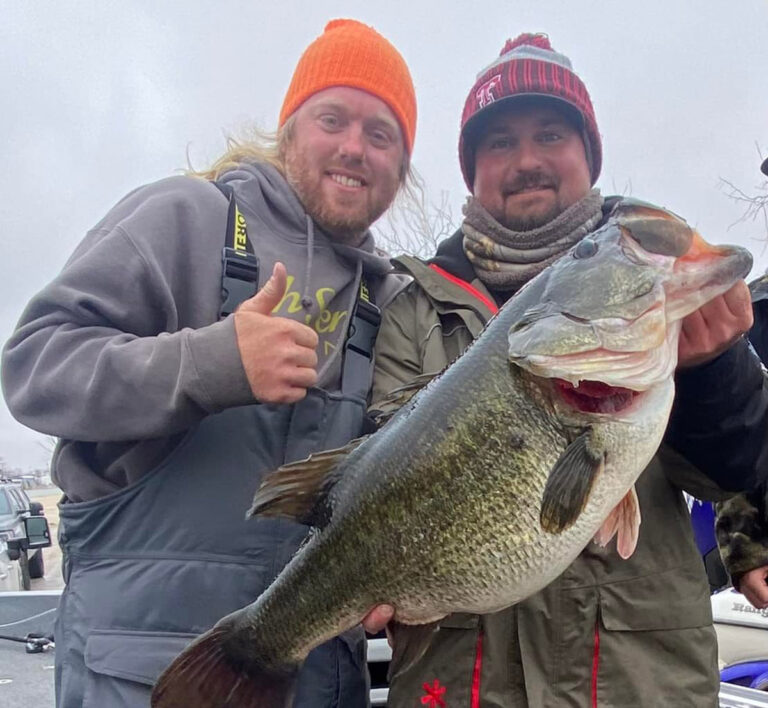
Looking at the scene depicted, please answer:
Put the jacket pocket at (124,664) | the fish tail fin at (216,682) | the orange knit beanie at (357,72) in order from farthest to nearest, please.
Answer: the orange knit beanie at (357,72)
the jacket pocket at (124,664)
the fish tail fin at (216,682)

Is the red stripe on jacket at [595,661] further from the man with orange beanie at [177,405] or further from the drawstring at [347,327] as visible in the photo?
the drawstring at [347,327]

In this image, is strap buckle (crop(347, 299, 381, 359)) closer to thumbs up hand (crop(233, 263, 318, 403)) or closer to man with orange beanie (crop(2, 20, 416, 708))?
man with orange beanie (crop(2, 20, 416, 708))

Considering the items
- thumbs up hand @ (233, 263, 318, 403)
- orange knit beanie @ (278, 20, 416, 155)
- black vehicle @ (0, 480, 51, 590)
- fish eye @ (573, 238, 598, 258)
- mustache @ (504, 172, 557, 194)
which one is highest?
orange knit beanie @ (278, 20, 416, 155)

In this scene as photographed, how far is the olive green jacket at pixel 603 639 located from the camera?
6.86ft

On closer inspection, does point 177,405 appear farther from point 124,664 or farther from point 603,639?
point 603,639

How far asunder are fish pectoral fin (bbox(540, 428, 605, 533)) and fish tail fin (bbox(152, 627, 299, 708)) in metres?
0.92

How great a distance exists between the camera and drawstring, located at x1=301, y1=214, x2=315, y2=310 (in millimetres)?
2686

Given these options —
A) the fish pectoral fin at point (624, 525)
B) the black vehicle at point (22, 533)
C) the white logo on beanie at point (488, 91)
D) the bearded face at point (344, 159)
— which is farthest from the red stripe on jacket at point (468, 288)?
the black vehicle at point (22, 533)

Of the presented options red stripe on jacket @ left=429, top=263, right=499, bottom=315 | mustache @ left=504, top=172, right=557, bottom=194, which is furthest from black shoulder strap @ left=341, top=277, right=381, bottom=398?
mustache @ left=504, top=172, right=557, bottom=194

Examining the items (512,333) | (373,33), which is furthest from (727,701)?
(373,33)

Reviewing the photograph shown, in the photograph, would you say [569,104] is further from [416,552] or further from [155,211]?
[416,552]

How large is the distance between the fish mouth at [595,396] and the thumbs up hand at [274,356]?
733 millimetres

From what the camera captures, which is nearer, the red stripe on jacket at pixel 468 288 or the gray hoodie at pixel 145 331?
the gray hoodie at pixel 145 331

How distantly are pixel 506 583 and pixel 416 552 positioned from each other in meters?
0.25
